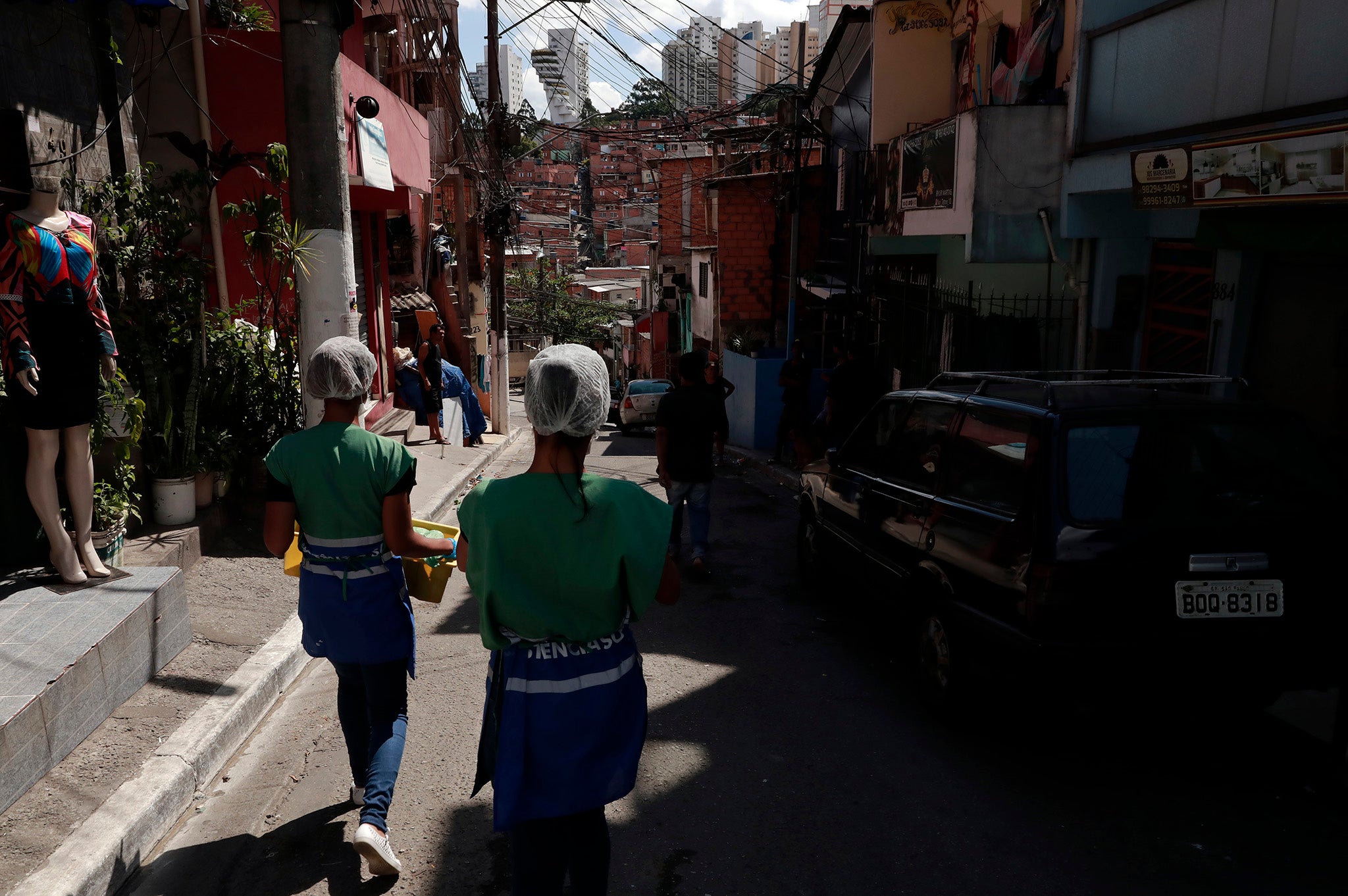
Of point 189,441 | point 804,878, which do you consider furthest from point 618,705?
point 189,441

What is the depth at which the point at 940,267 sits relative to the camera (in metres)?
14.4

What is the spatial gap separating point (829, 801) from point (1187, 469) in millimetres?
2079

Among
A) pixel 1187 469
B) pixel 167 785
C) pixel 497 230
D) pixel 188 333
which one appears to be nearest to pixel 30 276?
pixel 188 333

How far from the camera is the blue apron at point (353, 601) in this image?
3.47 m

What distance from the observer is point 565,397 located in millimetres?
2553

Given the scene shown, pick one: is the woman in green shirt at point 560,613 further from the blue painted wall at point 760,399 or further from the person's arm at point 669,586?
the blue painted wall at point 760,399

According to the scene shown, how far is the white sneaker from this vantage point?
11.1 feet

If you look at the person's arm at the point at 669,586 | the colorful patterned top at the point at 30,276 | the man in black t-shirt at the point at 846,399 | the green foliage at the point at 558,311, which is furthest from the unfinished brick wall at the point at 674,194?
the person's arm at the point at 669,586

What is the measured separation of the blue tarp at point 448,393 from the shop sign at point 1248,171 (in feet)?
29.9

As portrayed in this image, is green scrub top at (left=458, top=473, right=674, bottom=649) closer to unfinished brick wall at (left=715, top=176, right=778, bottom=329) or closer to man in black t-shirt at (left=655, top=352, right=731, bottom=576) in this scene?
man in black t-shirt at (left=655, top=352, right=731, bottom=576)

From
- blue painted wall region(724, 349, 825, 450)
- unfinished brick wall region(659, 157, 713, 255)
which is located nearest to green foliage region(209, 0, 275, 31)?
blue painted wall region(724, 349, 825, 450)

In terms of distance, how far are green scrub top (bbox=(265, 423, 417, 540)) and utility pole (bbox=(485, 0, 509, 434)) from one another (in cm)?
1462

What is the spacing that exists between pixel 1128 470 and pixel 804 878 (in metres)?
2.18

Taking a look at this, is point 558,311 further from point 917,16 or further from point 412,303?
point 917,16
